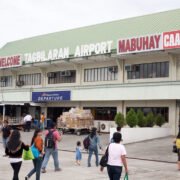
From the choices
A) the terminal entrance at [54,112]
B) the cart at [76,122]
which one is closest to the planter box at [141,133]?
the cart at [76,122]

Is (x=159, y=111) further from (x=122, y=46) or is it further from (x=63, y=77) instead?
(x=63, y=77)

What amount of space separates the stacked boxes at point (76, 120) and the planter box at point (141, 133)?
6629mm

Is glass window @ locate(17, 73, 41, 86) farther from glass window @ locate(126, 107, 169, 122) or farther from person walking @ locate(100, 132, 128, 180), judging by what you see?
person walking @ locate(100, 132, 128, 180)

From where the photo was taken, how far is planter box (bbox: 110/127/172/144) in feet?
86.4

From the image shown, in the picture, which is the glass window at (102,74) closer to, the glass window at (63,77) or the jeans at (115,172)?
the glass window at (63,77)

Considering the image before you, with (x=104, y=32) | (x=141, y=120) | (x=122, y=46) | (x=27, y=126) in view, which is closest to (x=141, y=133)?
(x=141, y=120)

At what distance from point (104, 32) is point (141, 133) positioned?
14062 millimetres

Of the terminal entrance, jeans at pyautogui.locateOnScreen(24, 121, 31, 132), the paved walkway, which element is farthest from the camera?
the terminal entrance

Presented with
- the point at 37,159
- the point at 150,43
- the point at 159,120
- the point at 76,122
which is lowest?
the point at 37,159

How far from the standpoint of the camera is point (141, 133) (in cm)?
2748

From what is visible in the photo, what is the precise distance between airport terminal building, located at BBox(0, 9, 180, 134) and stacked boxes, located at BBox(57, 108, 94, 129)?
199cm

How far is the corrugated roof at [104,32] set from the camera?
33.9 meters

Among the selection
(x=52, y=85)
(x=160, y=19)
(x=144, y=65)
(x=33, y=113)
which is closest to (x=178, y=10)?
(x=160, y=19)

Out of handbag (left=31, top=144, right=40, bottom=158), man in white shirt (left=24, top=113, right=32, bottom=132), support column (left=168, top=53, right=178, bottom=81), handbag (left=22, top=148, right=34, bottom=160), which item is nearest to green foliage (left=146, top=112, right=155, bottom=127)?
support column (left=168, top=53, right=178, bottom=81)
